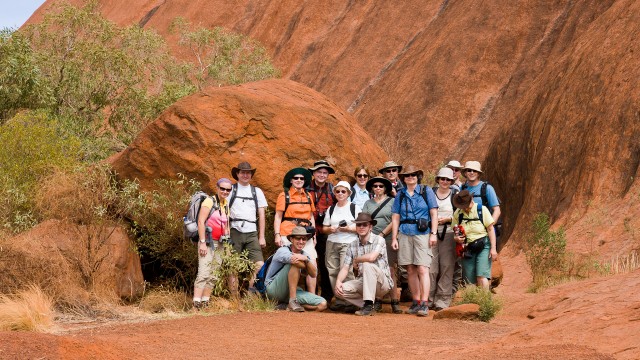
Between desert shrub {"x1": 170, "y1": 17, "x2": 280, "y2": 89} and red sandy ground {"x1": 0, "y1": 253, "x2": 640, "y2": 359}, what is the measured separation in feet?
65.0

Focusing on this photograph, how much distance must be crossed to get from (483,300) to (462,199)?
3.96 ft

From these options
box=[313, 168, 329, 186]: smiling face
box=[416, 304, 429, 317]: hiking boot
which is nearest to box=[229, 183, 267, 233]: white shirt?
box=[313, 168, 329, 186]: smiling face

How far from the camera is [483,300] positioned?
9.48 m

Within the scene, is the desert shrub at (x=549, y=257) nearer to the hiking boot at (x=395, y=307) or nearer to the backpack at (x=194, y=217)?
the hiking boot at (x=395, y=307)

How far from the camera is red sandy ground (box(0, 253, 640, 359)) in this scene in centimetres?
646

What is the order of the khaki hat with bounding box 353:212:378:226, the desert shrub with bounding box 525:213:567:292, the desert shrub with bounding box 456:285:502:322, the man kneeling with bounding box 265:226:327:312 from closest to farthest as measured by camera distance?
the desert shrub with bounding box 456:285:502:322
the khaki hat with bounding box 353:212:378:226
the man kneeling with bounding box 265:226:327:312
the desert shrub with bounding box 525:213:567:292

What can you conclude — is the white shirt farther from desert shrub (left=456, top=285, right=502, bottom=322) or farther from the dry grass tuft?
desert shrub (left=456, top=285, right=502, bottom=322)

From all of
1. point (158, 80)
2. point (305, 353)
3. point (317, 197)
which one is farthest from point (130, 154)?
point (158, 80)

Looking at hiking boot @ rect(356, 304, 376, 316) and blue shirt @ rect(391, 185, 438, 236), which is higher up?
blue shirt @ rect(391, 185, 438, 236)

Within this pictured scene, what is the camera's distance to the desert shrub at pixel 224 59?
29391 mm

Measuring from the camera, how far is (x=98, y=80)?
22.6m

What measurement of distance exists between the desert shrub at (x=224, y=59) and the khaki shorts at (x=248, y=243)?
18.1 meters

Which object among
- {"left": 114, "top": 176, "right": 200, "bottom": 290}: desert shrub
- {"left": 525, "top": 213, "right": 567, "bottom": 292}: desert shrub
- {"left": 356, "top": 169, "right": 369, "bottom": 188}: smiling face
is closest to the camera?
{"left": 356, "top": 169, "right": 369, "bottom": 188}: smiling face

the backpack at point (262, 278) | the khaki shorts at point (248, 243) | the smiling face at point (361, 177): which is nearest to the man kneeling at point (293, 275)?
the backpack at point (262, 278)
